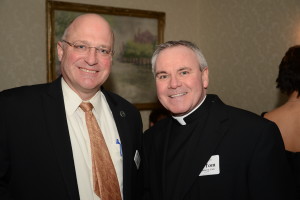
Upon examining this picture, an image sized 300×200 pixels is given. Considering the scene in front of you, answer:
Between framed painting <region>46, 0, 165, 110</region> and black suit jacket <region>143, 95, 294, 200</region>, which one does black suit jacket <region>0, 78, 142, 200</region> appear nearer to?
black suit jacket <region>143, 95, 294, 200</region>

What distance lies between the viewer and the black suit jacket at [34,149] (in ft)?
6.13

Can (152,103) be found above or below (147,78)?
below

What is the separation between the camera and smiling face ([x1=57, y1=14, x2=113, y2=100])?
84.7 inches

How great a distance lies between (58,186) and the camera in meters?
1.87

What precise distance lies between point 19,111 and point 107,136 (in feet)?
2.07

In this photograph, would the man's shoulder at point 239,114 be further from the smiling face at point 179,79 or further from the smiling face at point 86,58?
the smiling face at point 86,58

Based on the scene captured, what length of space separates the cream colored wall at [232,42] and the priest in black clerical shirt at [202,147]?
215 cm

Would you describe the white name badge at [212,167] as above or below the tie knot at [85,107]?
below

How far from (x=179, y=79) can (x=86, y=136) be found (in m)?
0.75

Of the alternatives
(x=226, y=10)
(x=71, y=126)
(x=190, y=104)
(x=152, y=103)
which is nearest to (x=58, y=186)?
(x=71, y=126)

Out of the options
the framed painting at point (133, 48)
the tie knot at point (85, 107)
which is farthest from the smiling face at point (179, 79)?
the framed painting at point (133, 48)

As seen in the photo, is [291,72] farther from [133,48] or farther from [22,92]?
[133,48]

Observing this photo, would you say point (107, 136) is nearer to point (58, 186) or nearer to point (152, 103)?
point (58, 186)

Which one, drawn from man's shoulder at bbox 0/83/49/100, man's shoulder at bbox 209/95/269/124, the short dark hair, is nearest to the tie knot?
man's shoulder at bbox 0/83/49/100
